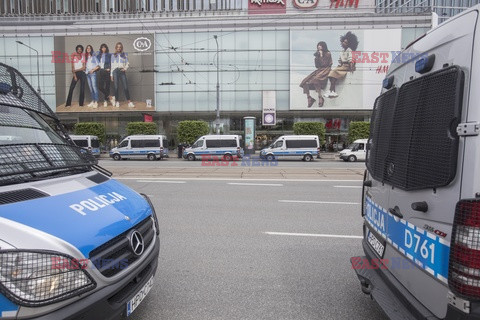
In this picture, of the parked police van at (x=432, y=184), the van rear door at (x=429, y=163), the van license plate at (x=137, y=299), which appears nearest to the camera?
the parked police van at (x=432, y=184)

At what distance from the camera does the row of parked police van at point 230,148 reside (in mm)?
25484

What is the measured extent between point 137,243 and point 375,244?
212 cm

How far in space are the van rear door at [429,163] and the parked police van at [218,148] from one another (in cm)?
2353

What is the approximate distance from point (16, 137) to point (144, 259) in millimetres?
1664

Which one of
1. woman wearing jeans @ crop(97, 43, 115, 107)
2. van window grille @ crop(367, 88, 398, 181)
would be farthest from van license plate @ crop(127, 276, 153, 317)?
woman wearing jeans @ crop(97, 43, 115, 107)

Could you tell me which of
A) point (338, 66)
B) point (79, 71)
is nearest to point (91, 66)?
point (79, 71)

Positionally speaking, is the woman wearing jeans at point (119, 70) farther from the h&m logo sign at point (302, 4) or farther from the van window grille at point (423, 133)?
the van window grille at point (423, 133)

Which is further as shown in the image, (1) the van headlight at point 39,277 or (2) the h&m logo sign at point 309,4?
(2) the h&m logo sign at point 309,4

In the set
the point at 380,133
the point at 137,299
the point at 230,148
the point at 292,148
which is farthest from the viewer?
the point at 230,148

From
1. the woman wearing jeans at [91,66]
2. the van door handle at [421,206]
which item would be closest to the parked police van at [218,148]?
the woman wearing jeans at [91,66]

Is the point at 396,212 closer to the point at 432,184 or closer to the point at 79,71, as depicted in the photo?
the point at 432,184

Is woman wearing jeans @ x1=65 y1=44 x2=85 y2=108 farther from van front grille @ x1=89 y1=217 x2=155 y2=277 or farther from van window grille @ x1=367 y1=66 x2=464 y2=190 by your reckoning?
van window grille @ x1=367 y1=66 x2=464 y2=190

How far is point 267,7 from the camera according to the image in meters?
40.7

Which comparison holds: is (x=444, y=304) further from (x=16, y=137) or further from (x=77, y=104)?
(x=77, y=104)
